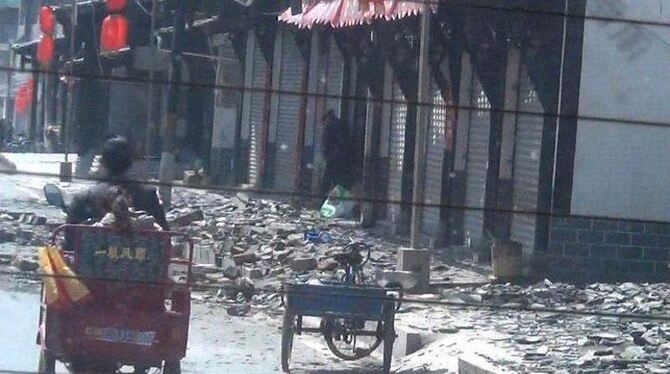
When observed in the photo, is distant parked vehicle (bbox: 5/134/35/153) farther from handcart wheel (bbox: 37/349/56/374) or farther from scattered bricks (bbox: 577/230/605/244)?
scattered bricks (bbox: 577/230/605/244)

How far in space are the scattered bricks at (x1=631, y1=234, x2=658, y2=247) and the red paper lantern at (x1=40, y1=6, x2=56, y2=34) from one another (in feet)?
8.62

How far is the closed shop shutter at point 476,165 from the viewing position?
4.94m

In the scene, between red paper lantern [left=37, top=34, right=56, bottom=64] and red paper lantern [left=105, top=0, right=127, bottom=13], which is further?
red paper lantern [left=105, top=0, right=127, bottom=13]

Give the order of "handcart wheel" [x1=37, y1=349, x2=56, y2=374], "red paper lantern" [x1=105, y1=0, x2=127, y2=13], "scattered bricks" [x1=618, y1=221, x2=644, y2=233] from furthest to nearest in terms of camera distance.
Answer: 1. "scattered bricks" [x1=618, y1=221, x2=644, y2=233]
2. "handcart wheel" [x1=37, y1=349, x2=56, y2=374]
3. "red paper lantern" [x1=105, y1=0, x2=127, y2=13]

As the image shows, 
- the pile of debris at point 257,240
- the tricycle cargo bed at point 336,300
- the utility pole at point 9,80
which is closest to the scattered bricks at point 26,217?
the pile of debris at point 257,240

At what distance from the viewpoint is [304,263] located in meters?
5.72

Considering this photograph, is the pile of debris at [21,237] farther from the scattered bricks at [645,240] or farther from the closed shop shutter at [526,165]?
the scattered bricks at [645,240]

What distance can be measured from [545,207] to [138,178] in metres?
2.16

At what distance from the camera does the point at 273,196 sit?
4.32 m

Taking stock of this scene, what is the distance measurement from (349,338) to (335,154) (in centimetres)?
124

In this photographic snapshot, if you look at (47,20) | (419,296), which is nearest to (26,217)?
(47,20)

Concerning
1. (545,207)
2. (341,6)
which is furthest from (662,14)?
(341,6)

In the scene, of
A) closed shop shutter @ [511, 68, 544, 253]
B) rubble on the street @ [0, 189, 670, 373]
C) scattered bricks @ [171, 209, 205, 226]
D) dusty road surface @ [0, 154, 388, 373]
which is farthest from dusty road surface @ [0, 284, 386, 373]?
closed shop shutter @ [511, 68, 544, 253]

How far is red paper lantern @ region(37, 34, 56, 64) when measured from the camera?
398 cm
